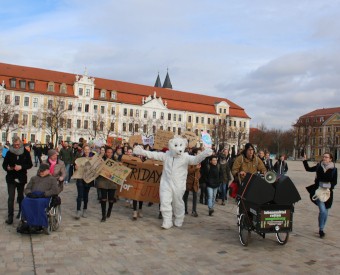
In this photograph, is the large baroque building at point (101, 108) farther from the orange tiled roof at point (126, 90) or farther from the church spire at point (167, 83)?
the church spire at point (167, 83)

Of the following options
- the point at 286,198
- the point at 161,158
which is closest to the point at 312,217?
the point at 286,198

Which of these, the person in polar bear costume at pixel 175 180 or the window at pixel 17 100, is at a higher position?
the window at pixel 17 100

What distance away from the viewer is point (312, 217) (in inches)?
392

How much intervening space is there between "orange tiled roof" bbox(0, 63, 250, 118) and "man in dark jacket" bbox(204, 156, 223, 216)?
202ft

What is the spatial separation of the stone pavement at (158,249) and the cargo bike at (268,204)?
0.41 metres

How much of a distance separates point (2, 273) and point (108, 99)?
230ft

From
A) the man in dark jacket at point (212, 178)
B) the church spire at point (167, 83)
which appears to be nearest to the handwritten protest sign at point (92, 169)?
the man in dark jacket at point (212, 178)

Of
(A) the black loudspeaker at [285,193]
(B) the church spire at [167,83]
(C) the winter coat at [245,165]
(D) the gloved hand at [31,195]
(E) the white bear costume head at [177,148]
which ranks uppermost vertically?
(B) the church spire at [167,83]

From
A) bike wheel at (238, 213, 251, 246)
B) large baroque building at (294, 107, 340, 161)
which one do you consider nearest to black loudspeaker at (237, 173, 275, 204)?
bike wheel at (238, 213, 251, 246)

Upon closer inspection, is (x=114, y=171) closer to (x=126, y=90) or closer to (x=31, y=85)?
(x=31, y=85)

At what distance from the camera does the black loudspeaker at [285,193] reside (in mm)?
6703

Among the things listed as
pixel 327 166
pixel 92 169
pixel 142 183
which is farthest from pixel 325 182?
pixel 92 169

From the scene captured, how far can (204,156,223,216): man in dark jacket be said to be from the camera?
10.2 metres

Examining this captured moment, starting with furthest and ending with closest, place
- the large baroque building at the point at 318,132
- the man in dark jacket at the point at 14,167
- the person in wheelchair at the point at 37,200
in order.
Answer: the large baroque building at the point at 318,132, the man in dark jacket at the point at 14,167, the person in wheelchair at the point at 37,200
